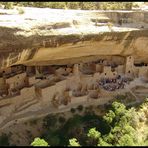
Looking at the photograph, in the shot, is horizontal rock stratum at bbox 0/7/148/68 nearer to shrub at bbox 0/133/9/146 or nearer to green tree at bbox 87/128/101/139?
shrub at bbox 0/133/9/146

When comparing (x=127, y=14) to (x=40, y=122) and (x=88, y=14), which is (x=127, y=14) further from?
(x=40, y=122)

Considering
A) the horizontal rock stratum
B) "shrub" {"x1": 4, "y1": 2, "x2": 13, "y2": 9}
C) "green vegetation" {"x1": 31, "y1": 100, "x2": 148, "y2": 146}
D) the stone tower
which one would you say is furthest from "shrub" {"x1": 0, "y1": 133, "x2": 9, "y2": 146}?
the stone tower

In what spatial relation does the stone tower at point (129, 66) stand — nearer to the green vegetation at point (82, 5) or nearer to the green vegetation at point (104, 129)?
the green vegetation at point (104, 129)

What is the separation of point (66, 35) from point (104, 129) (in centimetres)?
406

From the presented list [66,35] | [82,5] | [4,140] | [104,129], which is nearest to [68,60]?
[82,5]

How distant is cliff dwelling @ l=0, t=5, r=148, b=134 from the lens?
1492 centimetres

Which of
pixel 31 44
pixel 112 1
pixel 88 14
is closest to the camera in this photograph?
pixel 31 44

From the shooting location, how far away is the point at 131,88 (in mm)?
19141

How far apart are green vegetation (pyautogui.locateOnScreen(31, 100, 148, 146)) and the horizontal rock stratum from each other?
2364mm

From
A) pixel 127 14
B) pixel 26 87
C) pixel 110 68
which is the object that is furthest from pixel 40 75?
pixel 127 14

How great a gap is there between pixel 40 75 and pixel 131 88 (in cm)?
400

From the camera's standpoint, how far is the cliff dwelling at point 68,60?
49.0 ft

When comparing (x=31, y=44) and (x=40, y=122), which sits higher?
(x=31, y=44)

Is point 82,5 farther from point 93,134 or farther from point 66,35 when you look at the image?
point 93,134
